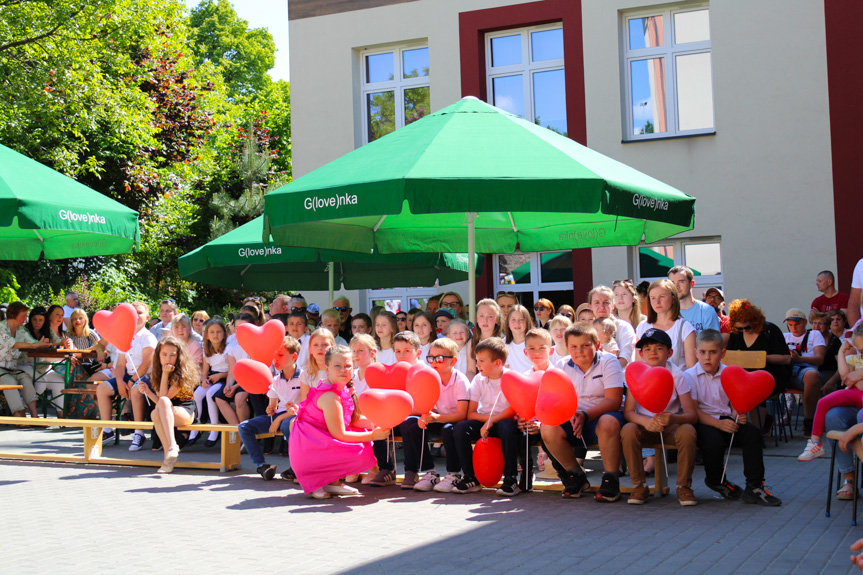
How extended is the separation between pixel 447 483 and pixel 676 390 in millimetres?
1999

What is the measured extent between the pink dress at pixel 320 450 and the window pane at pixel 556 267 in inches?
367

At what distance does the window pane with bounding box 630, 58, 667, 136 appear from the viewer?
15.5m

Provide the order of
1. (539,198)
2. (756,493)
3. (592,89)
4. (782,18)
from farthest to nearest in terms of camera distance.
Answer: (592,89)
(782,18)
(539,198)
(756,493)

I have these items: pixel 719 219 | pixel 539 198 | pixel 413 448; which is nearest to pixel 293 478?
pixel 413 448

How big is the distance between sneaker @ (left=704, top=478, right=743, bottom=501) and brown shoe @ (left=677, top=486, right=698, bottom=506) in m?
0.21

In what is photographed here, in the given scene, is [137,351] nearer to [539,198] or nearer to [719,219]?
[539,198]

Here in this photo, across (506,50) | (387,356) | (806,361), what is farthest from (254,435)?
(506,50)

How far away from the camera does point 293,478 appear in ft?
26.6

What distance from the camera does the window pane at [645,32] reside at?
614 inches

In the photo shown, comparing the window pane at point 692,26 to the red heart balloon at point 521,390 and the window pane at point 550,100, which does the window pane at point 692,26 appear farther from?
the red heart balloon at point 521,390

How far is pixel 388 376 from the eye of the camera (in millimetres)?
7641

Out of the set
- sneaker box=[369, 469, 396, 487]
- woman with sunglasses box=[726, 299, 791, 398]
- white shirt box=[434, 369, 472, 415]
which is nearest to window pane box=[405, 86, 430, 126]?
woman with sunglasses box=[726, 299, 791, 398]

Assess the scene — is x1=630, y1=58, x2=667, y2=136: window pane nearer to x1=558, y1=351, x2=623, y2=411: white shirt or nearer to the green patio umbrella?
the green patio umbrella

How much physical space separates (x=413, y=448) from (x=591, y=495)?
5.02ft
